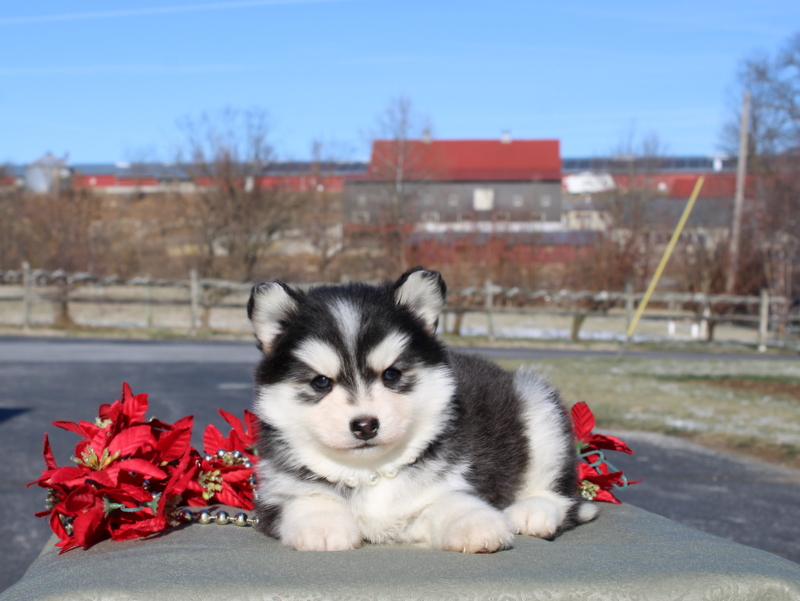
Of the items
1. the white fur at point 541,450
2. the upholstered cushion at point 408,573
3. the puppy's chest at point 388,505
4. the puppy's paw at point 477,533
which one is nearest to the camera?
the upholstered cushion at point 408,573

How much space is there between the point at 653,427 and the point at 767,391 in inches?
188

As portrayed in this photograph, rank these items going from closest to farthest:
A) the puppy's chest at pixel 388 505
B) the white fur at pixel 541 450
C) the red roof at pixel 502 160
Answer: the puppy's chest at pixel 388 505 < the white fur at pixel 541 450 < the red roof at pixel 502 160

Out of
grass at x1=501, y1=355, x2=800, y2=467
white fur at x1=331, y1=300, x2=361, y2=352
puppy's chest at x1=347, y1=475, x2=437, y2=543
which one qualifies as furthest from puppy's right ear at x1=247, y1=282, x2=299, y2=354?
grass at x1=501, y1=355, x2=800, y2=467

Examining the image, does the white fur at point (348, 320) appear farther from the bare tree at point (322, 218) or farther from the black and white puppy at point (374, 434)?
the bare tree at point (322, 218)

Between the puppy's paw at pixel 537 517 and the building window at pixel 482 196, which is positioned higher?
the building window at pixel 482 196

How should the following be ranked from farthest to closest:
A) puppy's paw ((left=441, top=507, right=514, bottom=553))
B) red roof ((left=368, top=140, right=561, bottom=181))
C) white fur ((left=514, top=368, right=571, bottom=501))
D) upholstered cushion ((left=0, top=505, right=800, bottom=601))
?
red roof ((left=368, top=140, right=561, bottom=181))
white fur ((left=514, top=368, right=571, bottom=501))
puppy's paw ((left=441, top=507, right=514, bottom=553))
upholstered cushion ((left=0, top=505, right=800, bottom=601))

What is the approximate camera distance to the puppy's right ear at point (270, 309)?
275 cm

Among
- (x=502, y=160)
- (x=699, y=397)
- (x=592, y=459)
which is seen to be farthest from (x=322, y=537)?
(x=502, y=160)

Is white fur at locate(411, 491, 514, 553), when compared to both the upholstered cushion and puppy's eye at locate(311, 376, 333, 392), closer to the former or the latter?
the upholstered cushion

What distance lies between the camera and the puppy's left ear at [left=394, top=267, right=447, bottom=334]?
2846 millimetres

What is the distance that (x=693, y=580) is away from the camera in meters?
2.27

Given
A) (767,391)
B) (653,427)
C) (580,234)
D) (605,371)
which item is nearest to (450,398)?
(653,427)

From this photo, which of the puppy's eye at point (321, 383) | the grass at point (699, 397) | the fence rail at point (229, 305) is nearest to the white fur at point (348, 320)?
the puppy's eye at point (321, 383)

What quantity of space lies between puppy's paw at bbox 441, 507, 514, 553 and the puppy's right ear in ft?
3.06
